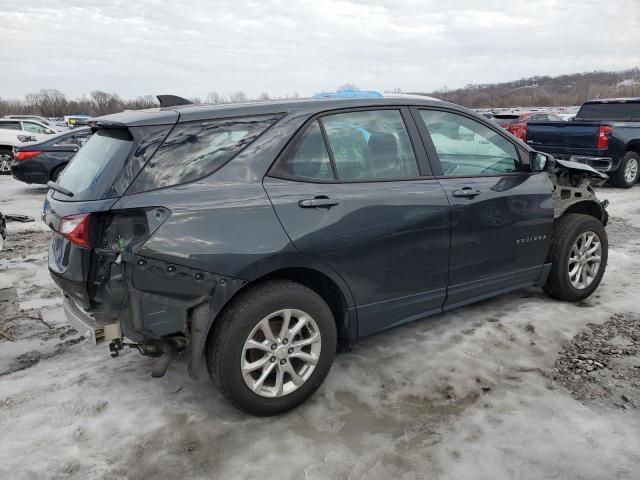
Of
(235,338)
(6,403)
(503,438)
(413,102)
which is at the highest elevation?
(413,102)

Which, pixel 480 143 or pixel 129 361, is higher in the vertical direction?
pixel 480 143

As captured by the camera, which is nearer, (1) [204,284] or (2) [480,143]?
(1) [204,284]

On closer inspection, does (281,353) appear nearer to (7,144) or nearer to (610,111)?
(610,111)

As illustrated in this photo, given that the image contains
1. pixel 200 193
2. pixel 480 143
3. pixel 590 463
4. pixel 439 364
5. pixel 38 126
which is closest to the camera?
pixel 590 463

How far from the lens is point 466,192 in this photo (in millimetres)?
3543

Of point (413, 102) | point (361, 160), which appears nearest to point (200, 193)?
point (361, 160)

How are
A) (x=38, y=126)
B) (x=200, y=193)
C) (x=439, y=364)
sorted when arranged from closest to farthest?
(x=200, y=193) → (x=439, y=364) → (x=38, y=126)

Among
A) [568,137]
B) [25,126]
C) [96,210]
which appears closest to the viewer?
[96,210]

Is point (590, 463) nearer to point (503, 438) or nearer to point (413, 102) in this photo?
point (503, 438)

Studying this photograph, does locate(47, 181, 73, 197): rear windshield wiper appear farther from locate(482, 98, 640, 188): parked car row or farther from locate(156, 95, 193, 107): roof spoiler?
locate(482, 98, 640, 188): parked car row

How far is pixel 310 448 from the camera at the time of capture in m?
2.64

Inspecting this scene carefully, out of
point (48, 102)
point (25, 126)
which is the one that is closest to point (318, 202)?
point (25, 126)

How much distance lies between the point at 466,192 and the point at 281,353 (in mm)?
1704

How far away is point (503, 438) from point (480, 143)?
2193 mm
